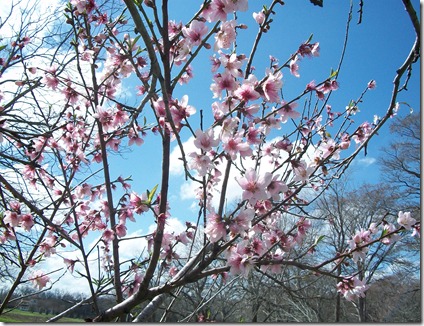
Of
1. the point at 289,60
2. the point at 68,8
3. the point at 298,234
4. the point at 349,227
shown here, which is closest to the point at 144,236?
the point at 298,234

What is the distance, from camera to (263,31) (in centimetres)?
145

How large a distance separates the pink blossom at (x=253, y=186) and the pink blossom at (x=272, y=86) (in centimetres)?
27

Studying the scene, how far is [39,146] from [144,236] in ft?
3.90

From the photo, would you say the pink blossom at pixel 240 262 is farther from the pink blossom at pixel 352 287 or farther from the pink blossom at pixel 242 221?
the pink blossom at pixel 352 287

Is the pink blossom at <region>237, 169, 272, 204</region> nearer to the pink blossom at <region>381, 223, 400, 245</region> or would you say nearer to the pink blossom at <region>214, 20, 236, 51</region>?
the pink blossom at <region>214, 20, 236, 51</region>

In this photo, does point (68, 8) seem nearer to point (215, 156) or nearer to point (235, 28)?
point (235, 28)

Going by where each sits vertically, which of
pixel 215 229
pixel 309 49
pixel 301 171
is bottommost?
pixel 215 229

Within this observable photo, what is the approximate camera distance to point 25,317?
1891 mm

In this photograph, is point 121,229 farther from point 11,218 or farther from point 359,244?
point 359,244

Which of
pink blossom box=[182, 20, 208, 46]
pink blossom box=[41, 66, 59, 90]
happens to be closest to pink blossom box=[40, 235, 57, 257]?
pink blossom box=[41, 66, 59, 90]

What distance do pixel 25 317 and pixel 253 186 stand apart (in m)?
1.64

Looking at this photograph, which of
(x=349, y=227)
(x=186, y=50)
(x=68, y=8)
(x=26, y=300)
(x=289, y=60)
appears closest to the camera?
(x=186, y=50)

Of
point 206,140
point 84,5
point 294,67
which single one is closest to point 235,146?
point 206,140

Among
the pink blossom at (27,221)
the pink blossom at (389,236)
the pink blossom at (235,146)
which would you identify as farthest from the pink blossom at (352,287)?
the pink blossom at (27,221)
